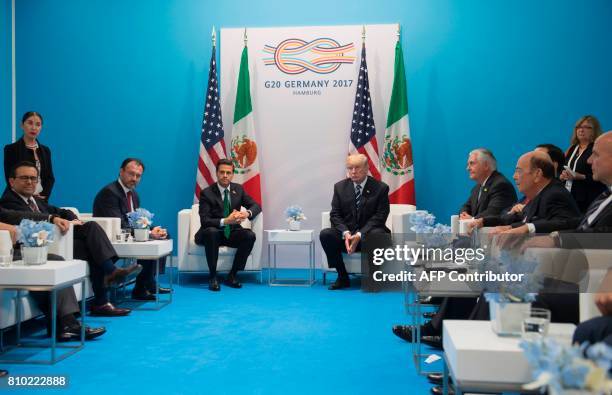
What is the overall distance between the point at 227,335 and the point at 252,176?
360cm

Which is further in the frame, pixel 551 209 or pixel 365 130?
pixel 365 130

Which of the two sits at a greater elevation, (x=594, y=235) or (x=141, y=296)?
(x=594, y=235)

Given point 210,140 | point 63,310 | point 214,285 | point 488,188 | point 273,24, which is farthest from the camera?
point 273,24

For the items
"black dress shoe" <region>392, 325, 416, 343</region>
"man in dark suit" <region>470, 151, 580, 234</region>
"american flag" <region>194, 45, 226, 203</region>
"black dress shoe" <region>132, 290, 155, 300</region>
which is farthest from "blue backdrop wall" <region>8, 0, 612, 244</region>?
"man in dark suit" <region>470, 151, 580, 234</region>

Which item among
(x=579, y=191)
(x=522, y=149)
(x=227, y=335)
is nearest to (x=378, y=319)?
(x=227, y=335)

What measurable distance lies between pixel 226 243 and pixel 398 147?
97.2 inches

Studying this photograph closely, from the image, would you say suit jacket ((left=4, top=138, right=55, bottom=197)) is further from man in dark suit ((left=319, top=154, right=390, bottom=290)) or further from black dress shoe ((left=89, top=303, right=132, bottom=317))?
man in dark suit ((left=319, top=154, right=390, bottom=290))

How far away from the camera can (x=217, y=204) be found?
22.6 feet

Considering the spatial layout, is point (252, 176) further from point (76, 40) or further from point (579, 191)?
point (579, 191)

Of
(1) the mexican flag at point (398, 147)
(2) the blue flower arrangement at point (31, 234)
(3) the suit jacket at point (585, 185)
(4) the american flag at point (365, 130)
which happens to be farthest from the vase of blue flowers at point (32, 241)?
(1) the mexican flag at point (398, 147)

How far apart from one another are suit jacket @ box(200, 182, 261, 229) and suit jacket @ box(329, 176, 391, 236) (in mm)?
967

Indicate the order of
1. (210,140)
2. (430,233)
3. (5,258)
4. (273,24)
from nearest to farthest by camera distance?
(5,258) < (430,233) < (210,140) < (273,24)

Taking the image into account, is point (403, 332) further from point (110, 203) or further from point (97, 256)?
point (110, 203)

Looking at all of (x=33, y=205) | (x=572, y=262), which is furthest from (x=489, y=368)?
(x=33, y=205)
